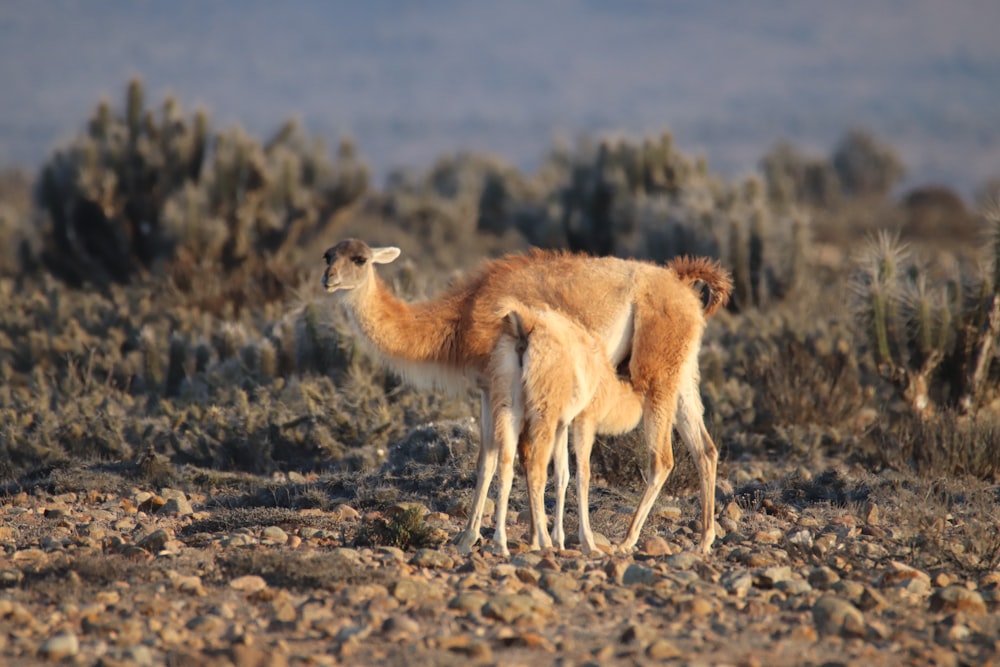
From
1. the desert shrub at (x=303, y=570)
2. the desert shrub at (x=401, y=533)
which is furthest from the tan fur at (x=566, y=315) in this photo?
the desert shrub at (x=303, y=570)

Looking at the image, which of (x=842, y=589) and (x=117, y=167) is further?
(x=117, y=167)

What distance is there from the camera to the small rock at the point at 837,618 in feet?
22.0

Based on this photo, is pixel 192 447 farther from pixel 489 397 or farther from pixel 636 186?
pixel 636 186

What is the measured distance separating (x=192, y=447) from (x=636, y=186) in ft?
49.2

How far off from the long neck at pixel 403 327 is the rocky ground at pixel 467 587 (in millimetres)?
1242

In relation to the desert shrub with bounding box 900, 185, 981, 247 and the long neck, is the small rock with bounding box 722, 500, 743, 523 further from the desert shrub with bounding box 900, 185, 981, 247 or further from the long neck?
the desert shrub with bounding box 900, 185, 981, 247

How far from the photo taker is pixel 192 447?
12773mm

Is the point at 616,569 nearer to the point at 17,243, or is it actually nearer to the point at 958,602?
the point at 958,602

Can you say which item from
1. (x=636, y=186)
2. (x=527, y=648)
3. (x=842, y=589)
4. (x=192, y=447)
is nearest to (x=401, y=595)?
(x=527, y=648)

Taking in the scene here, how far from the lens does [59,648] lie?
238 inches

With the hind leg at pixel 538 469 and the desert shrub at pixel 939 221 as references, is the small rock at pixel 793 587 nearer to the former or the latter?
the hind leg at pixel 538 469

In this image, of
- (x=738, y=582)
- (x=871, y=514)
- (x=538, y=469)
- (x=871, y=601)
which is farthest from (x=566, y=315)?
(x=871, y=601)

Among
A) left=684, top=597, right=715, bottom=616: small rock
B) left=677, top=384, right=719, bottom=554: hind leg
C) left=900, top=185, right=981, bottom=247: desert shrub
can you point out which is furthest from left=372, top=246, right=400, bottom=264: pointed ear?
left=900, top=185, right=981, bottom=247: desert shrub

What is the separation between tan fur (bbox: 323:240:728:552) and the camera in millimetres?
9445
